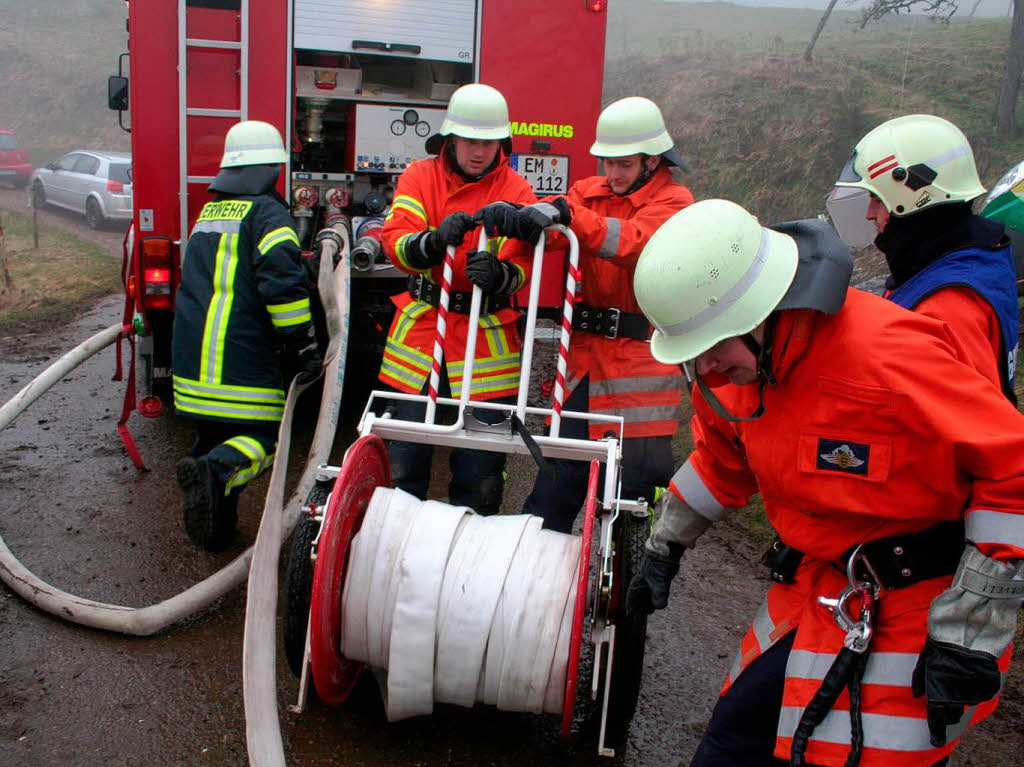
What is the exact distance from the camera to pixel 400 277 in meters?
6.36

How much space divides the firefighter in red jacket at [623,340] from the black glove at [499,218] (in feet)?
1.52

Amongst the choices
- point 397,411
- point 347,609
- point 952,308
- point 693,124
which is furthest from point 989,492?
point 693,124

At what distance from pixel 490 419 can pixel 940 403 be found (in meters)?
2.50

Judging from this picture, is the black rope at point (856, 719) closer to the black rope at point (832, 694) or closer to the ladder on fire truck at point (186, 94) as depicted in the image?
the black rope at point (832, 694)

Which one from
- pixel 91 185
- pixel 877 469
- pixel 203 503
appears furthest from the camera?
pixel 91 185

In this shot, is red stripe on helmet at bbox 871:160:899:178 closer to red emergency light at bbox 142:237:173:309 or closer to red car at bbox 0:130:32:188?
red emergency light at bbox 142:237:173:309

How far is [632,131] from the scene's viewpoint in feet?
12.4

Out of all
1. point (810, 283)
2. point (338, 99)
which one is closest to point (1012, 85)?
point (338, 99)

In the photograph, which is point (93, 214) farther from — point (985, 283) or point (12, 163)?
point (985, 283)

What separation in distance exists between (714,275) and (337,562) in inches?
60.5

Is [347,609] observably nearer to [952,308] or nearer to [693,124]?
[952,308]

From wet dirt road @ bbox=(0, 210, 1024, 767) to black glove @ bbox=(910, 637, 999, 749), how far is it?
1.45m

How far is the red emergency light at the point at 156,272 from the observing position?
545 cm

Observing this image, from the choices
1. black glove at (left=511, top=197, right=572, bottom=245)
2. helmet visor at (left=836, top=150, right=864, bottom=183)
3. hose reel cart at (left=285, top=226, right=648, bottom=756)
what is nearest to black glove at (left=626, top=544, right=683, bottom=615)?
hose reel cart at (left=285, top=226, right=648, bottom=756)
